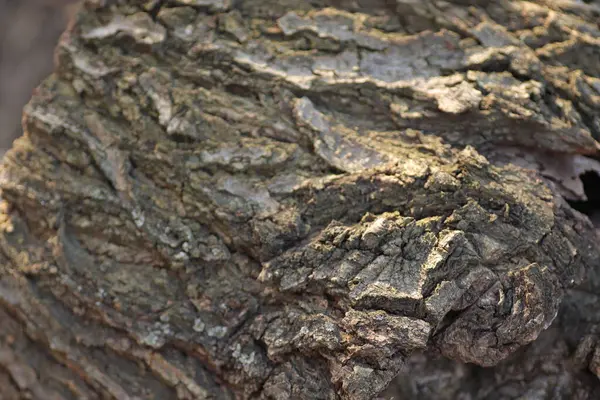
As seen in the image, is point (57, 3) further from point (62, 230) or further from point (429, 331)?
point (429, 331)

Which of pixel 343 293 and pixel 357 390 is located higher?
pixel 343 293

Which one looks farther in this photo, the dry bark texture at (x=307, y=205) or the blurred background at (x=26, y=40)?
the blurred background at (x=26, y=40)

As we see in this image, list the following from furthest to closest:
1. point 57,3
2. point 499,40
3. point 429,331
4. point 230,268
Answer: point 57,3, point 499,40, point 230,268, point 429,331

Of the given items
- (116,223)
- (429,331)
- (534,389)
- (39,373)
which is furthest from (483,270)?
(39,373)

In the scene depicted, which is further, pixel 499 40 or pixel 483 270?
pixel 499 40
